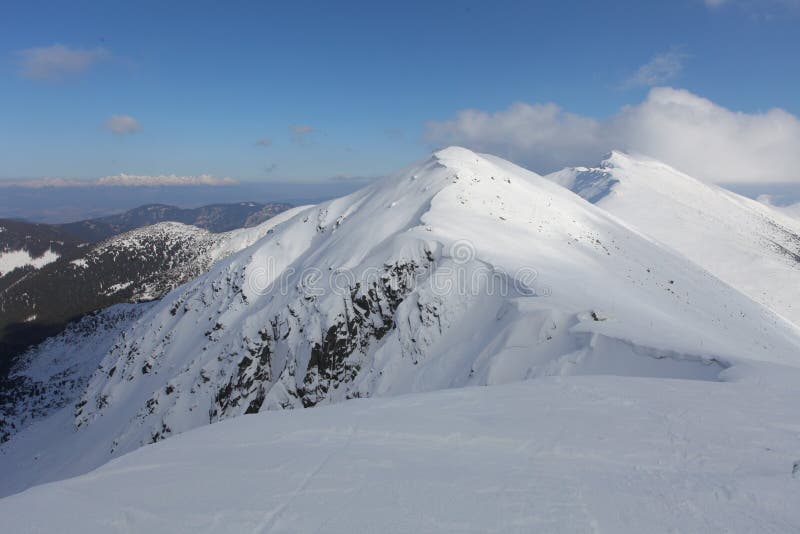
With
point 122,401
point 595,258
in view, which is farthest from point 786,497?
point 122,401

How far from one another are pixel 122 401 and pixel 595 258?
63.3 metres

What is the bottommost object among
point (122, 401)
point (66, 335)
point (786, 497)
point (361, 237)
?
point (66, 335)

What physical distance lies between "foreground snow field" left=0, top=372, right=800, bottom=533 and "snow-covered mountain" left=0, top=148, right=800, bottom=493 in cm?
755

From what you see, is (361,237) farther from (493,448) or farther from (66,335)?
(66,335)

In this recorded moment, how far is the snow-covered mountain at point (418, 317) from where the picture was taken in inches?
769

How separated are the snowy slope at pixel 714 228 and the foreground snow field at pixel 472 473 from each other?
8419 centimetres

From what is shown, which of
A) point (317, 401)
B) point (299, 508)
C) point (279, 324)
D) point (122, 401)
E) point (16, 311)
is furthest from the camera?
point (16, 311)

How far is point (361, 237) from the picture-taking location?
125ft

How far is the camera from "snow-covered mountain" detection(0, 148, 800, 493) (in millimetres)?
19531

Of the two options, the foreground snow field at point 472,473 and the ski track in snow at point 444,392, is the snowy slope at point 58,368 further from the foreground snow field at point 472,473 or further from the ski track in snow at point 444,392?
the foreground snow field at point 472,473

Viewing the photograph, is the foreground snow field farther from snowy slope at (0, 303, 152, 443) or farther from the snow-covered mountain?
snowy slope at (0, 303, 152, 443)

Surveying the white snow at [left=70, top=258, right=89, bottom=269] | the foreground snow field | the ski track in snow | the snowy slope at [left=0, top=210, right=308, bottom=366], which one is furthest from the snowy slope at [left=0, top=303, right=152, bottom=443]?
the foreground snow field

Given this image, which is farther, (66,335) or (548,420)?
(66,335)

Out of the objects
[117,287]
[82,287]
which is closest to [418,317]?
[117,287]
